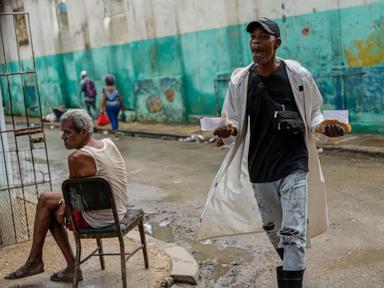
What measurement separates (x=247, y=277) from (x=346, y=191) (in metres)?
2.65

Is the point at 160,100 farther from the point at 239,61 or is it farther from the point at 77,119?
the point at 77,119

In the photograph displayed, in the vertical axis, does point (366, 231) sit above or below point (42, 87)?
below

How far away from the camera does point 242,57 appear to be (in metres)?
12.1

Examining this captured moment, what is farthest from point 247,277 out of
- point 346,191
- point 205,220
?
point 346,191

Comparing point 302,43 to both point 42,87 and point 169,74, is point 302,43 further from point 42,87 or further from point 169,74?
point 42,87

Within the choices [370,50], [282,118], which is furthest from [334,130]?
[370,50]

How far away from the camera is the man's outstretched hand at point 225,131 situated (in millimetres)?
3539

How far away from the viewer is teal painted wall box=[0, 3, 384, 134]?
952 cm

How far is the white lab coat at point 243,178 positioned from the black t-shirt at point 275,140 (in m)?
0.05

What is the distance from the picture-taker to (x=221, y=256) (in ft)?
15.9

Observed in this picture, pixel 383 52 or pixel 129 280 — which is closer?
pixel 129 280

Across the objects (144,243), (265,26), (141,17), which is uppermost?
(141,17)

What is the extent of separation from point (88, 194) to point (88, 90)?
13.3m

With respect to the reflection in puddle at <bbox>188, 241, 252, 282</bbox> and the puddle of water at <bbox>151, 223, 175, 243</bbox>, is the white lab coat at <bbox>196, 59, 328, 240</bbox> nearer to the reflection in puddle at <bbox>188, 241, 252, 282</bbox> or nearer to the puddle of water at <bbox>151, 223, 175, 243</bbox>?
the reflection in puddle at <bbox>188, 241, 252, 282</bbox>
